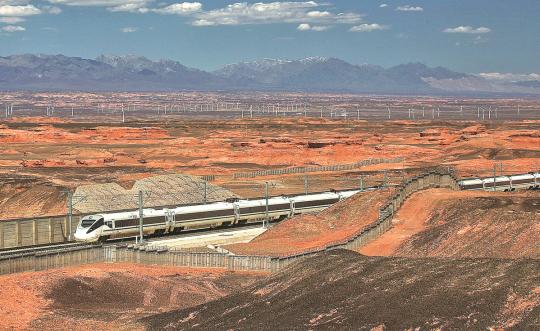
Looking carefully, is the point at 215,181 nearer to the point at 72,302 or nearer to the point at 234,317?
the point at 72,302

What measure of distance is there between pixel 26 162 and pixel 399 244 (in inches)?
3334

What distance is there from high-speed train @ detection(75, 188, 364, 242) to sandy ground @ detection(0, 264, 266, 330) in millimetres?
11600

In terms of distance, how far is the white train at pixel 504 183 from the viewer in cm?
9319

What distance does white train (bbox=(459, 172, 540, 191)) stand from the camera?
93188mm

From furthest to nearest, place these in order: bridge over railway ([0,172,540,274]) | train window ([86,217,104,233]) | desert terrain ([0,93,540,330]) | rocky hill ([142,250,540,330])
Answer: train window ([86,217,104,233]), bridge over railway ([0,172,540,274]), desert terrain ([0,93,540,330]), rocky hill ([142,250,540,330])

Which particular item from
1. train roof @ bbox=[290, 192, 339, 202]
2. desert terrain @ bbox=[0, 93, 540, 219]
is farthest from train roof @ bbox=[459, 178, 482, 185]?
train roof @ bbox=[290, 192, 339, 202]

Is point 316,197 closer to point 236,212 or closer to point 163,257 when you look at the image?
point 236,212

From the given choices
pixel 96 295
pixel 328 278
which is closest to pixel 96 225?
pixel 96 295

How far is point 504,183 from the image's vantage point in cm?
9838

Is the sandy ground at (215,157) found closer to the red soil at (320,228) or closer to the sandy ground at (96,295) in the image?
the red soil at (320,228)

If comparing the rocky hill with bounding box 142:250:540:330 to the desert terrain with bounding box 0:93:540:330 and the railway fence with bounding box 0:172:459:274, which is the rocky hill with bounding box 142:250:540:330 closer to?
the desert terrain with bounding box 0:93:540:330

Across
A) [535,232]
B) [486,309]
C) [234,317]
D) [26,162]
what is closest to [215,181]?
[26,162]

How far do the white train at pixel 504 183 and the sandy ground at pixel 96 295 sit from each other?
1908 inches

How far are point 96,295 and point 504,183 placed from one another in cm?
6670
